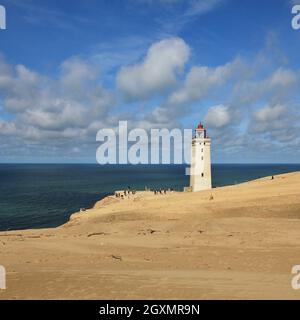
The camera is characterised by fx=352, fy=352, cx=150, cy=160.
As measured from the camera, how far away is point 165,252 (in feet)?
55.7

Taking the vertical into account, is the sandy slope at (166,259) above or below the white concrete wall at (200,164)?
below

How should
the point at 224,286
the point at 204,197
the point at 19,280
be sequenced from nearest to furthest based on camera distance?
the point at 224,286 < the point at 19,280 < the point at 204,197

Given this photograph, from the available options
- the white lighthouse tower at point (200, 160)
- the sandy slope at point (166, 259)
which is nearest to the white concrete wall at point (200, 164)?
the white lighthouse tower at point (200, 160)

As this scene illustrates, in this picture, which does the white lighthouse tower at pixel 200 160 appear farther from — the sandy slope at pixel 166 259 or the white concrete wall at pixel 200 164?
the sandy slope at pixel 166 259

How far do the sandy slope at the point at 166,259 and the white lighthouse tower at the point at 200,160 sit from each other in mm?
33450

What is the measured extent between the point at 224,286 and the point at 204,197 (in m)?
24.5

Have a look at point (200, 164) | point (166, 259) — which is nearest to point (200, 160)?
point (200, 164)

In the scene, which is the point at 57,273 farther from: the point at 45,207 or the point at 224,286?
the point at 45,207

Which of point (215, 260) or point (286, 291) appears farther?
point (215, 260)

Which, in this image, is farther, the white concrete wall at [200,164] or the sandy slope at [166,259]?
the white concrete wall at [200,164]

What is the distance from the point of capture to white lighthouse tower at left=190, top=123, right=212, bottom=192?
60.8 meters

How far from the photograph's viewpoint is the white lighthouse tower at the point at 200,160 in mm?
60781
